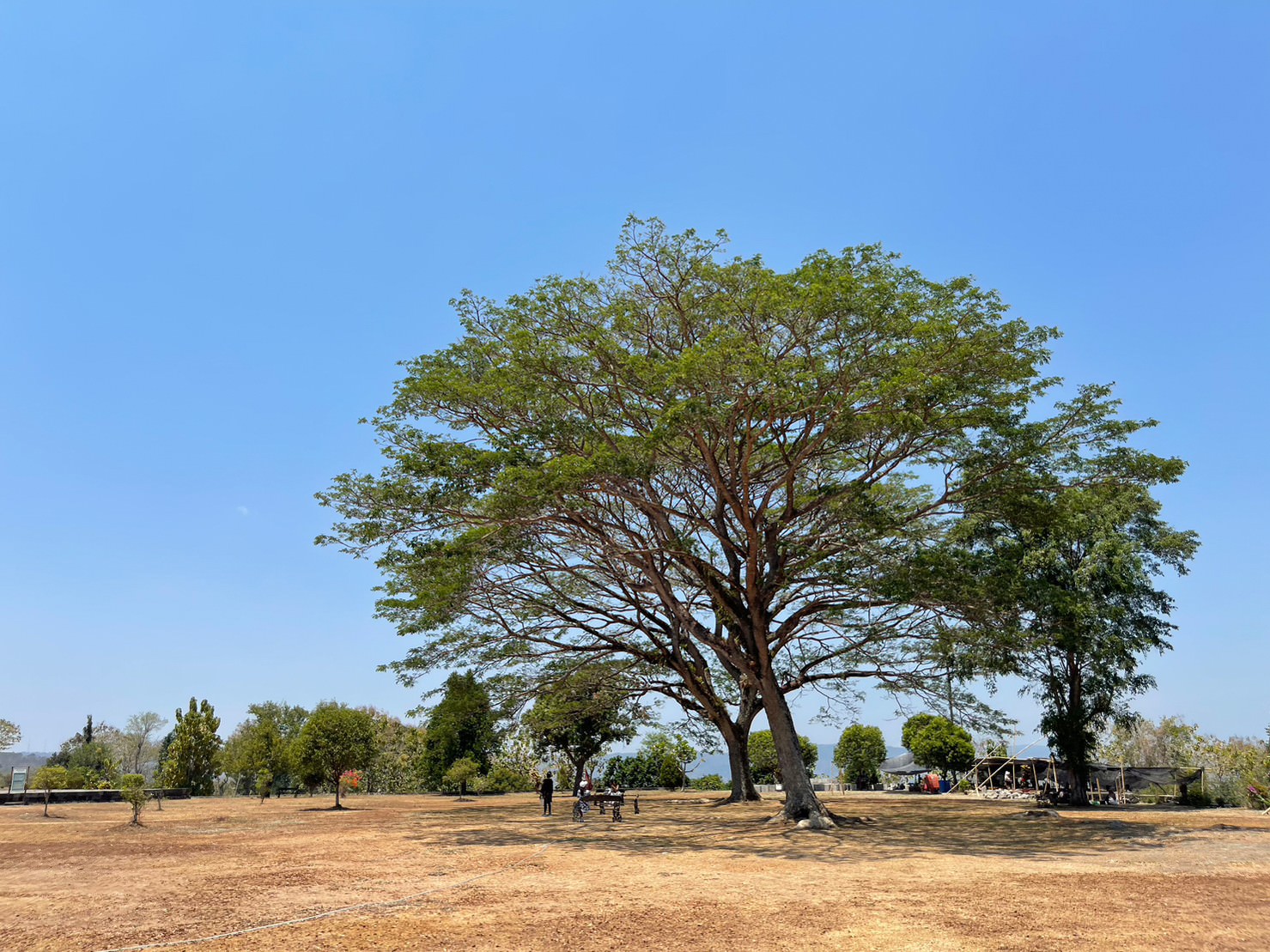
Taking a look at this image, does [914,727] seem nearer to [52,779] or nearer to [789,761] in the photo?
[789,761]

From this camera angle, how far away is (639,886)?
8.36m

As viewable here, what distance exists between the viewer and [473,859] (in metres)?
10.5

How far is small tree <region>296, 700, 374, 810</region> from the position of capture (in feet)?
72.3

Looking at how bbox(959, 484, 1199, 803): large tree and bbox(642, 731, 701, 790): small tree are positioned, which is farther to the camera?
bbox(642, 731, 701, 790): small tree

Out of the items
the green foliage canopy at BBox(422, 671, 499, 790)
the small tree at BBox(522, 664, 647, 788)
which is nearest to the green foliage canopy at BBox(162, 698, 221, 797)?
the green foliage canopy at BBox(422, 671, 499, 790)

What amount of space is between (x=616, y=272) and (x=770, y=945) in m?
12.2

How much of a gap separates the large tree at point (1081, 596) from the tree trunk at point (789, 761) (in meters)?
4.20

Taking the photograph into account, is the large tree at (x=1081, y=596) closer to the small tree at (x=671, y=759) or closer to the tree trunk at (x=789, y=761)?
the tree trunk at (x=789, y=761)

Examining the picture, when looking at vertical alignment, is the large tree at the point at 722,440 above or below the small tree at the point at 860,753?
above

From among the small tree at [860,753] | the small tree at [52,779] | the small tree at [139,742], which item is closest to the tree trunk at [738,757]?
the small tree at [860,753]

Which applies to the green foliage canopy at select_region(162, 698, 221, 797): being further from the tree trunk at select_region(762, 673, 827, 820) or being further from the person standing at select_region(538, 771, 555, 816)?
the tree trunk at select_region(762, 673, 827, 820)

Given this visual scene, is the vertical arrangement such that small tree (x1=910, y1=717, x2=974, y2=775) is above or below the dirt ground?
below

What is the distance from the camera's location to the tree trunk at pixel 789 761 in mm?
15242

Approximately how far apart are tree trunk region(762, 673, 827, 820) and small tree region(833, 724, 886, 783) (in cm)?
2055
